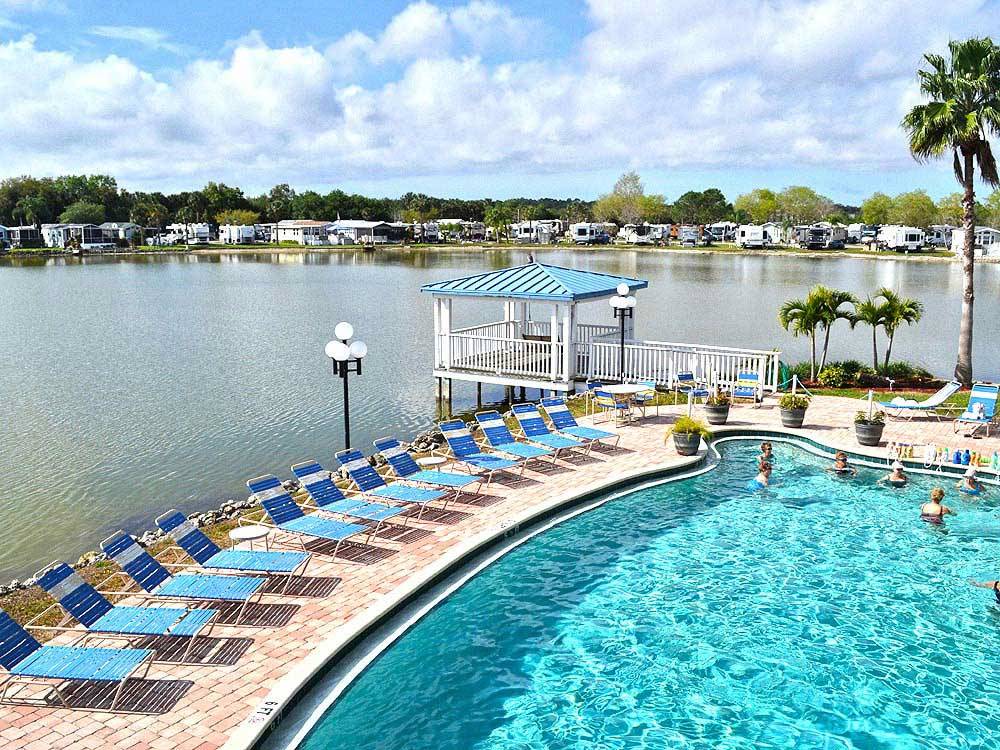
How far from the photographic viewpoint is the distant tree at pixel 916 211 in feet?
536

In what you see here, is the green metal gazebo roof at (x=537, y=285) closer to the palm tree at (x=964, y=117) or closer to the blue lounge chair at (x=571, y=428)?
the blue lounge chair at (x=571, y=428)

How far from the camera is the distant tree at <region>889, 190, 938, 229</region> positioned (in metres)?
163

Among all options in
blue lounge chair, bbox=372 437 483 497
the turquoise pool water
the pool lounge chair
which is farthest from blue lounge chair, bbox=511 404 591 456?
the pool lounge chair

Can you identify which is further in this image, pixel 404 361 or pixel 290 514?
pixel 404 361

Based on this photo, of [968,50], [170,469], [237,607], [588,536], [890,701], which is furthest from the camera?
[968,50]

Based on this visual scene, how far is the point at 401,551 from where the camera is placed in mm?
11406

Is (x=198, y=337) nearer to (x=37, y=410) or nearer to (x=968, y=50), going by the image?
(x=37, y=410)

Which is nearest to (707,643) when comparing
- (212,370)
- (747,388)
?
(747,388)

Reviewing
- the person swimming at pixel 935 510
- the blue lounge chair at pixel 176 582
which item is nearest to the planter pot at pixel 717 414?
the person swimming at pixel 935 510

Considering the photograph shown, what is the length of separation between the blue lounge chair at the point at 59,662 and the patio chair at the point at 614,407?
1213 centimetres

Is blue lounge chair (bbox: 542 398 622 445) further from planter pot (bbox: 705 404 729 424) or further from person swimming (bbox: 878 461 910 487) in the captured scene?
person swimming (bbox: 878 461 910 487)

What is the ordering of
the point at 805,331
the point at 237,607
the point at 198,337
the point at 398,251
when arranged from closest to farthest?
the point at 237,607, the point at 805,331, the point at 198,337, the point at 398,251

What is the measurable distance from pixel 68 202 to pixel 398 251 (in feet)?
255

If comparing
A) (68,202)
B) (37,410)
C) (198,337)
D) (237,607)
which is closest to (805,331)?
(237,607)
